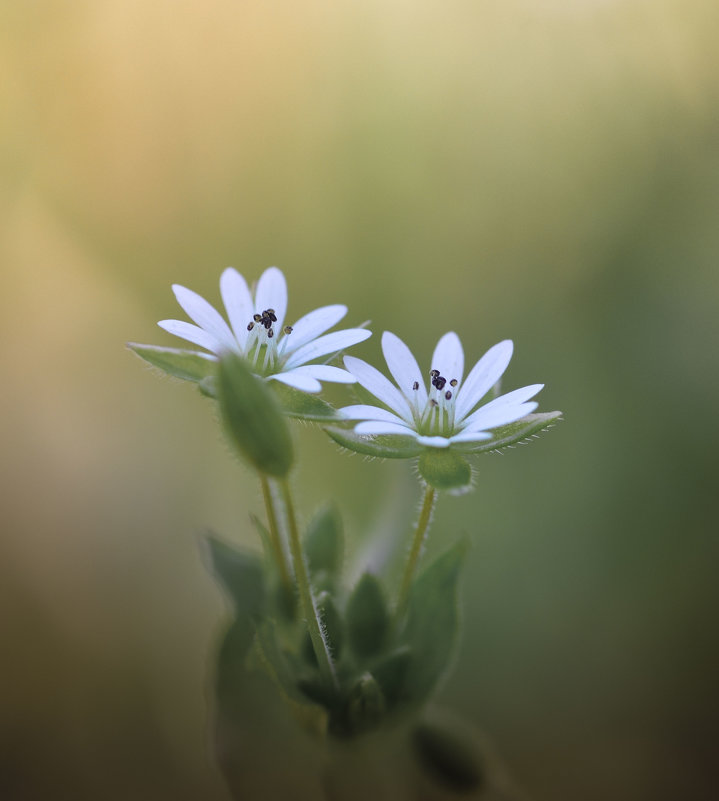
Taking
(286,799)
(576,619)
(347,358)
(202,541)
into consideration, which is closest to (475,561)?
(576,619)

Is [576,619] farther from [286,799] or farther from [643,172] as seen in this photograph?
[643,172]

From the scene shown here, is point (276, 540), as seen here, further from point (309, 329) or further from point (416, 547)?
point (309, 329)

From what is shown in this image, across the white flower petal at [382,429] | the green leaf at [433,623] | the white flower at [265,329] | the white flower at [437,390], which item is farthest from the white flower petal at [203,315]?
the green leaf at [433,623]

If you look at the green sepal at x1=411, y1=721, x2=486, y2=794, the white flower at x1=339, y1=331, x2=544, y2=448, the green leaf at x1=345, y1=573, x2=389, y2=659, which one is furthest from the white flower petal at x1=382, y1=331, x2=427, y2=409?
the green sepal at x1=411, y1=721, x2=486, y2=794

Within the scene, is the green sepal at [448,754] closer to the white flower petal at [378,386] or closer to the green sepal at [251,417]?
the white flower petal at [378,386]

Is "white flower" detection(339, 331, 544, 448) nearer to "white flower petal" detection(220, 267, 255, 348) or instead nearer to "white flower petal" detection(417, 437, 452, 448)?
"white flower petal" detection(417, 437, 452, 448)

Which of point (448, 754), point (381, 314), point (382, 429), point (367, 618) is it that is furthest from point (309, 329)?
point (381, 314)
